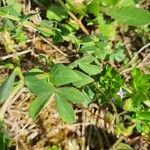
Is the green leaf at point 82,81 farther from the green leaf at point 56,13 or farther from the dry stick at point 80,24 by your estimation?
the green leaf at point 56,13

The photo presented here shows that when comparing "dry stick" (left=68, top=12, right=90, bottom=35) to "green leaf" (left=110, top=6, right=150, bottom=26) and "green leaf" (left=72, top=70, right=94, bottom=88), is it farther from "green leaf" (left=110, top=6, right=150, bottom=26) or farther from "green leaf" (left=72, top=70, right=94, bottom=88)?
"green leaf" (left=72, top=70, right=94, bottom=88)

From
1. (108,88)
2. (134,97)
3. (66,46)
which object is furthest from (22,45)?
(134,97)

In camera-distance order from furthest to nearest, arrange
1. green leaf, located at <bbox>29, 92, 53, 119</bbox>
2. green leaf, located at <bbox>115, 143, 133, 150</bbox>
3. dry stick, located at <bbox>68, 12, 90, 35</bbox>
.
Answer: dry stick, located at <bbox>68, 12, 90, 35</bbox> < green leaf, located at <bbox>115, 143, 133, 150</bbox> < green leaf, located at <bbox>29, 92, 53, 119</bbox>

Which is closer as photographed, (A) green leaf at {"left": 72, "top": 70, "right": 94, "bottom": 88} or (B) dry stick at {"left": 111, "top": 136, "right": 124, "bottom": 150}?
(A) green leaf at {"left": 72, "top": 70, "right": 94, "bottom": 88}

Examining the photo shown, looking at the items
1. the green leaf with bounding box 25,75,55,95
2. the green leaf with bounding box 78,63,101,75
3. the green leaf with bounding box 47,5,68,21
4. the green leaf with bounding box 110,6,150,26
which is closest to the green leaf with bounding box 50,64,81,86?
the green leaf with bounding box 25,75,55,95

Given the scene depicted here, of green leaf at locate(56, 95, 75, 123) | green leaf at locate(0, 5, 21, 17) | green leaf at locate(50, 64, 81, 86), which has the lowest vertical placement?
green leaf at locate(56, 95, 75, 123)

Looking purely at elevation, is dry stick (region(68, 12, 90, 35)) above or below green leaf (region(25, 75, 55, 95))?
above
